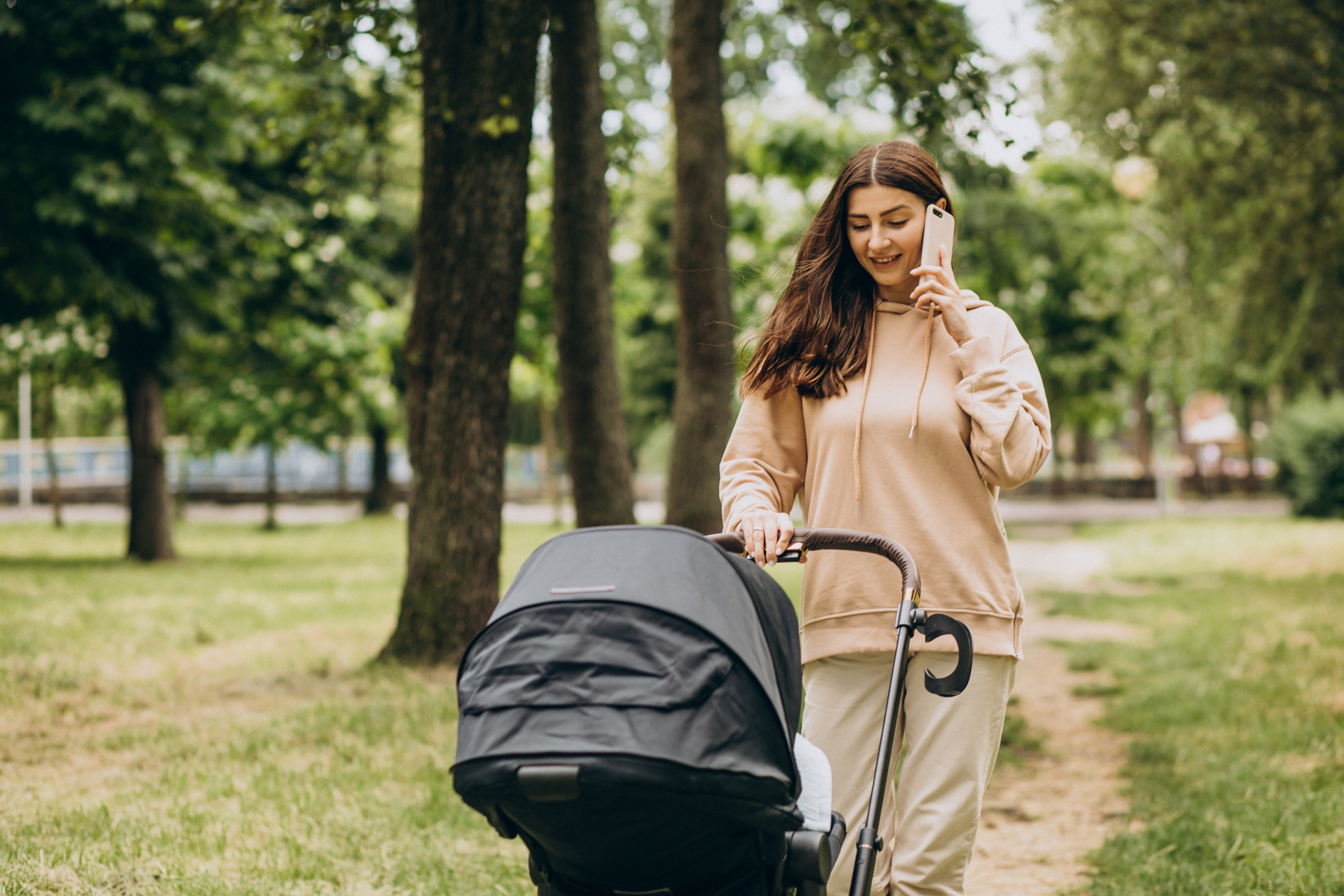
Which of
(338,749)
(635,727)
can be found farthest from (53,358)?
Result: (635,727)

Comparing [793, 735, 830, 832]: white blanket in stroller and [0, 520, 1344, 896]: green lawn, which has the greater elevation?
[793, 735, 830, 832]: white blanket in stroller

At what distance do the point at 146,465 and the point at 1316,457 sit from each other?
78.7 feet

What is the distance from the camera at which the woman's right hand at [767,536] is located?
2.48m

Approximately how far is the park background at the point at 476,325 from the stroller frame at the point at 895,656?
2.68 feet

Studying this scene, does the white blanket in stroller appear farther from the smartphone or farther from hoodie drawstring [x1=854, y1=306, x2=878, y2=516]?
the smartphone

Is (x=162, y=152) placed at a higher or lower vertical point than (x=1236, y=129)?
lower

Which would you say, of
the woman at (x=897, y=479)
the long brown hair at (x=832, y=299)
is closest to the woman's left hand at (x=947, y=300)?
the woman at (x=897, y=479)

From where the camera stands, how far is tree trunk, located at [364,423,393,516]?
33.1 m

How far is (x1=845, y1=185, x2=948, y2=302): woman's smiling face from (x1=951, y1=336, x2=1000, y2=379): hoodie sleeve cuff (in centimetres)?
25

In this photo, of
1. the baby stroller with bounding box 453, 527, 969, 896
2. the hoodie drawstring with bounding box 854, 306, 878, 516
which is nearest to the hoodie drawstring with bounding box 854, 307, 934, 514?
the hoodie drawstring with bounding box 854, 306, 878, 516

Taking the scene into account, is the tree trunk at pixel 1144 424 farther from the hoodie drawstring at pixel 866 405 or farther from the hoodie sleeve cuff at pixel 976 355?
the hoodie sleeve cuff at pixel 976 355

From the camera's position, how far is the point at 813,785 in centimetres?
240

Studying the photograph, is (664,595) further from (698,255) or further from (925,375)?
(698,255)

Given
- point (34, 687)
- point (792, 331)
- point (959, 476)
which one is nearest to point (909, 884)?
point (959, 476)
